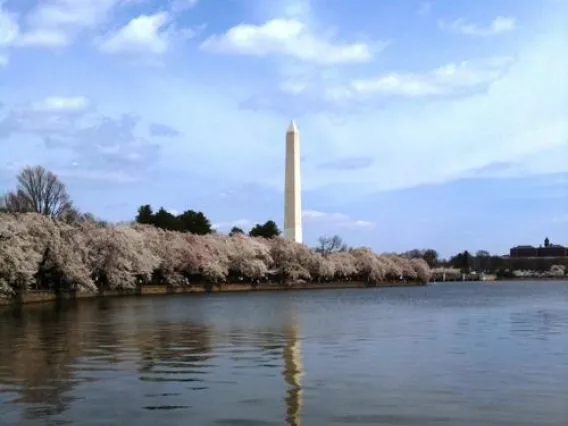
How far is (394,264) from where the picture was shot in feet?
468

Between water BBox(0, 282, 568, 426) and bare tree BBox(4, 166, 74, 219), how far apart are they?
53.2m

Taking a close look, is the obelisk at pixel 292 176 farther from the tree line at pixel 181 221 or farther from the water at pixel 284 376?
the water at pixel 284 376

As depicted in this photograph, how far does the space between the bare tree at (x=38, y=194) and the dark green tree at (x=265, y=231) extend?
2050 inches

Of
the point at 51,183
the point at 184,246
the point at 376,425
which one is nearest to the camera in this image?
the point at 376,425

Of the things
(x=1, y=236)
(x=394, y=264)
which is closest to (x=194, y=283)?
(x=1, y=236)

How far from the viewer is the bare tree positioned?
78.9 metres

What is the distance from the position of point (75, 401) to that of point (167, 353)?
7398 millimetres

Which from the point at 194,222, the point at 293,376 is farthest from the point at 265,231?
the point at 293,376

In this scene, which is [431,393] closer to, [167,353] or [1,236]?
[167,353]

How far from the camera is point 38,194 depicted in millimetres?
79750

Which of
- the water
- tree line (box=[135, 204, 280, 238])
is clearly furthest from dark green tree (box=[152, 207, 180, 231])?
the water

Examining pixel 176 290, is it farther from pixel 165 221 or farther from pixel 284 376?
pixel 284 376

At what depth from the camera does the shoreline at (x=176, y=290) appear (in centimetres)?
5381

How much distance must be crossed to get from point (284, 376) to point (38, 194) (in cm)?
6912
